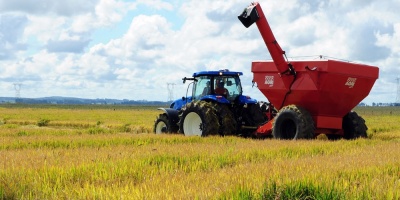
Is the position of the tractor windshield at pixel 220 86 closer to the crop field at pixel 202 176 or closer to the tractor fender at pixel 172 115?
the tractor fender at pixel 172 115

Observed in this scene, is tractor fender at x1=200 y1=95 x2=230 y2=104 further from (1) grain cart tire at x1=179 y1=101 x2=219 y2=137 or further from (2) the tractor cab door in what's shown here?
(2) the tractor cab door

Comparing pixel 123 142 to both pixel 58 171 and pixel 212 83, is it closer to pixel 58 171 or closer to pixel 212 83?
pixel 212 83

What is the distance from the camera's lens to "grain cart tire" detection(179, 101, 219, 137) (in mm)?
14586

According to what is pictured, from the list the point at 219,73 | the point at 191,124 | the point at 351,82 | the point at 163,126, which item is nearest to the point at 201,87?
the point at 219,73

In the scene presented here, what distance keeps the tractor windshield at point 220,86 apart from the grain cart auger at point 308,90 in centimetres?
119

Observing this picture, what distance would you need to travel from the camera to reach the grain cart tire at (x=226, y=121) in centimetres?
1472

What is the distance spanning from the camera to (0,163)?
25.5 ft

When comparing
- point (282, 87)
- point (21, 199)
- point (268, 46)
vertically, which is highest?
point (268, 46)

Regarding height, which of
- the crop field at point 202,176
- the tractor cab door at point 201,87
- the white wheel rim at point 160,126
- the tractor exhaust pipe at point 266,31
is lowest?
the crop field at point 202,176

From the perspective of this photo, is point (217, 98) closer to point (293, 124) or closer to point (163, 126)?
point (293, 124)

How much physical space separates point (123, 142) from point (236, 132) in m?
4.02

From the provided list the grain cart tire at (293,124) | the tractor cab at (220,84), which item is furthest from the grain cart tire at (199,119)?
the grain cart tire at (293,124)

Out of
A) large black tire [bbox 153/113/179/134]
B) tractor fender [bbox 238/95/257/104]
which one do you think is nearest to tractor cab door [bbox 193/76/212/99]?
tractor fender [bbox 238/95/257/104]

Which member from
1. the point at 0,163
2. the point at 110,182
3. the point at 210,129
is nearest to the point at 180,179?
the point at 110,182
